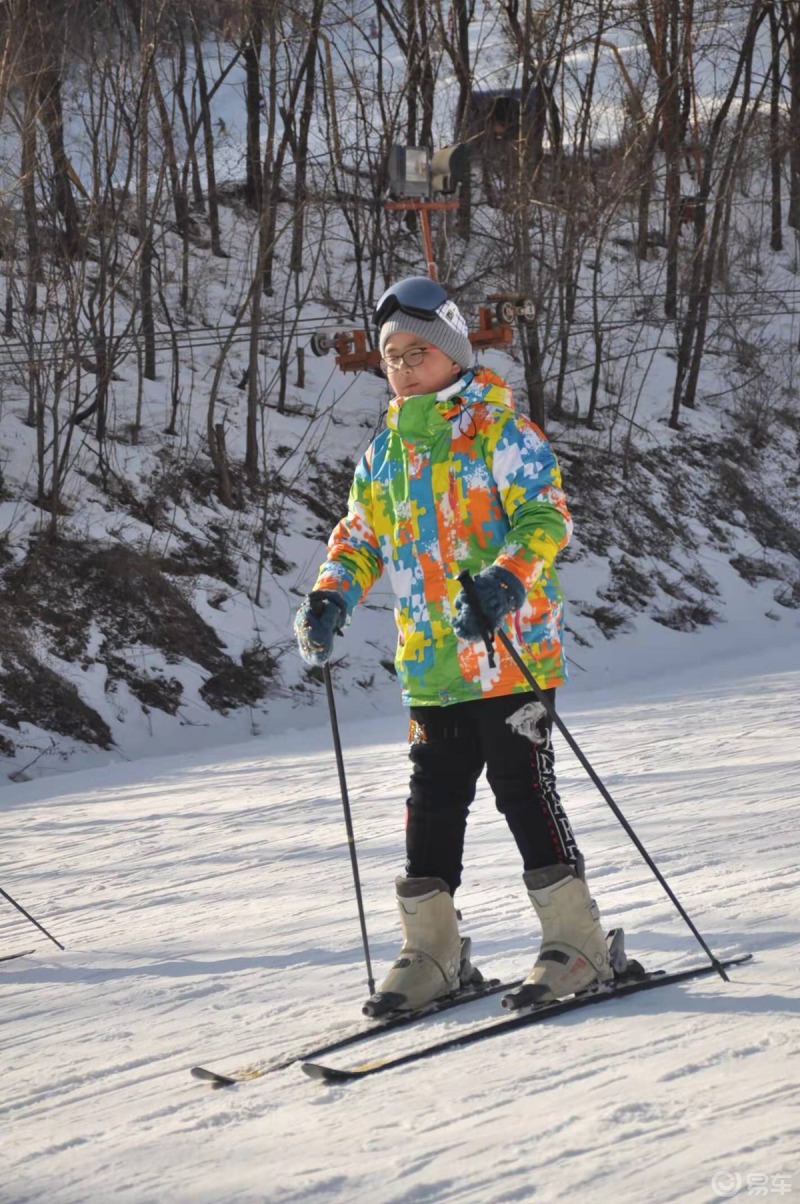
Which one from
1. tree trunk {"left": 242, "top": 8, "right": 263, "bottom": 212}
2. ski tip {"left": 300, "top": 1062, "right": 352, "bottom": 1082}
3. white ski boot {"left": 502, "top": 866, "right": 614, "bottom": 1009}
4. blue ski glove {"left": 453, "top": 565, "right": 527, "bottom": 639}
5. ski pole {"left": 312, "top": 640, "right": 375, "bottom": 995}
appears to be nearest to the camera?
ski tip {"left": 300, "top": 1062, "right": 352, "bottom": 1082}

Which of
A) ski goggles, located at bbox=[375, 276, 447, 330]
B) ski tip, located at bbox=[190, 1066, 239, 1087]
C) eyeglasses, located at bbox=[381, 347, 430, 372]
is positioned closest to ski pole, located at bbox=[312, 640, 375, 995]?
ski tip, located at bbox=[190, 1066, 239, 1087]

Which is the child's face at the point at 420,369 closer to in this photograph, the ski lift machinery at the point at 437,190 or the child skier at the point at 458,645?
the child skier at the point at 458,645

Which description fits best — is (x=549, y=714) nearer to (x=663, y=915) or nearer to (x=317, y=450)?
(x=663, y=915)

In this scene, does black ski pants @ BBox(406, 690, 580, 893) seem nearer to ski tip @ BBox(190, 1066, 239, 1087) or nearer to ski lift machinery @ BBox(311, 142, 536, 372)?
ski tip @ BBox(190, 1066, 239, 1087)

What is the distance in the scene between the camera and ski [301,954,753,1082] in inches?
102

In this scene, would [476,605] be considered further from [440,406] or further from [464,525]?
[440,406]

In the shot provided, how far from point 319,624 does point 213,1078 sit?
99 centimetres

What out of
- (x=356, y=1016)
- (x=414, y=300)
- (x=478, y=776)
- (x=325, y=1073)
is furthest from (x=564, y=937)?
(x=414, y=300)

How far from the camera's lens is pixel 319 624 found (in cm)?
299

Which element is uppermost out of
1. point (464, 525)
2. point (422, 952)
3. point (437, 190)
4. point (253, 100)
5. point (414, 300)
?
Result: point (253, 100)

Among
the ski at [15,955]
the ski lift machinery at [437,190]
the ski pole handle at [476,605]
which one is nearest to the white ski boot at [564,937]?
the ski pole handle at [476,605]

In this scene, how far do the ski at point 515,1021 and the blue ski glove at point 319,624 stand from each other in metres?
0.87

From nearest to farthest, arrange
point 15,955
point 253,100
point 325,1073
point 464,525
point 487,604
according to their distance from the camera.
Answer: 1. point 325,1073
2. point 487,604
3. point 464,525
4. point 15,955
5. point 253,100

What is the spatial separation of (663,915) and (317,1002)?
103 centimetres
